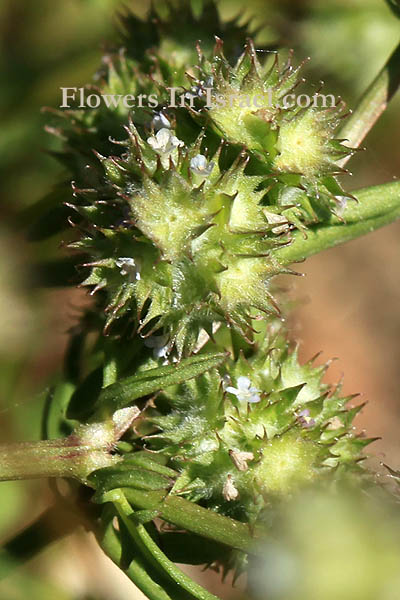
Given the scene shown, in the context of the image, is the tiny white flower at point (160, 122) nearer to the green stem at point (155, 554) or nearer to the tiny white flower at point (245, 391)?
the tiny white flower at point (245, 391)

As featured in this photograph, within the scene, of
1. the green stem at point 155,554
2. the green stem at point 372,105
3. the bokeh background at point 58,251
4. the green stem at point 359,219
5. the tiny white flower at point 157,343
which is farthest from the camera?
the bokeh background at point 58,251

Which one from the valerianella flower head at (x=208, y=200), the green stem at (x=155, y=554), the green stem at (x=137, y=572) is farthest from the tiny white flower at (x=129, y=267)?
the green stem at (x=137, y=572)

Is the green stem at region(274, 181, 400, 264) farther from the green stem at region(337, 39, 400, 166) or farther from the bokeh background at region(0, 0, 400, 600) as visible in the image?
the bokeh background at region(0, 0, 400, 600)

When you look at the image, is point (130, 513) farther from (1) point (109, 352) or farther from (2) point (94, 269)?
(2) point (94, 269)

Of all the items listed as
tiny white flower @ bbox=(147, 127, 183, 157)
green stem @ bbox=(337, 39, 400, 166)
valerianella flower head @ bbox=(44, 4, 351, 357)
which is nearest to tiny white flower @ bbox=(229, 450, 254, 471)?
valerianella flower head @ bbox=(44, 4, 351, 357)

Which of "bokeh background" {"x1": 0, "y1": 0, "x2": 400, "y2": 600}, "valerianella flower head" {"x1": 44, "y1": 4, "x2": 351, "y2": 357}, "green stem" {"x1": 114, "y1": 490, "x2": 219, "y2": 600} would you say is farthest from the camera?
"bokeh background" {"x1": 0, "y1": 0, "x2": 400, "y2": 600}

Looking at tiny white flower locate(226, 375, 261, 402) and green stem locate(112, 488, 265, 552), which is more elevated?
tiny white flower locate(226, 375, 261, 402)

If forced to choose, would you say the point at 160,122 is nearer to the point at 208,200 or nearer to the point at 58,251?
the point at 208,200

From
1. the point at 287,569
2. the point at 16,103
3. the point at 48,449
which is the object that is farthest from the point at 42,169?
the point at 287,569
